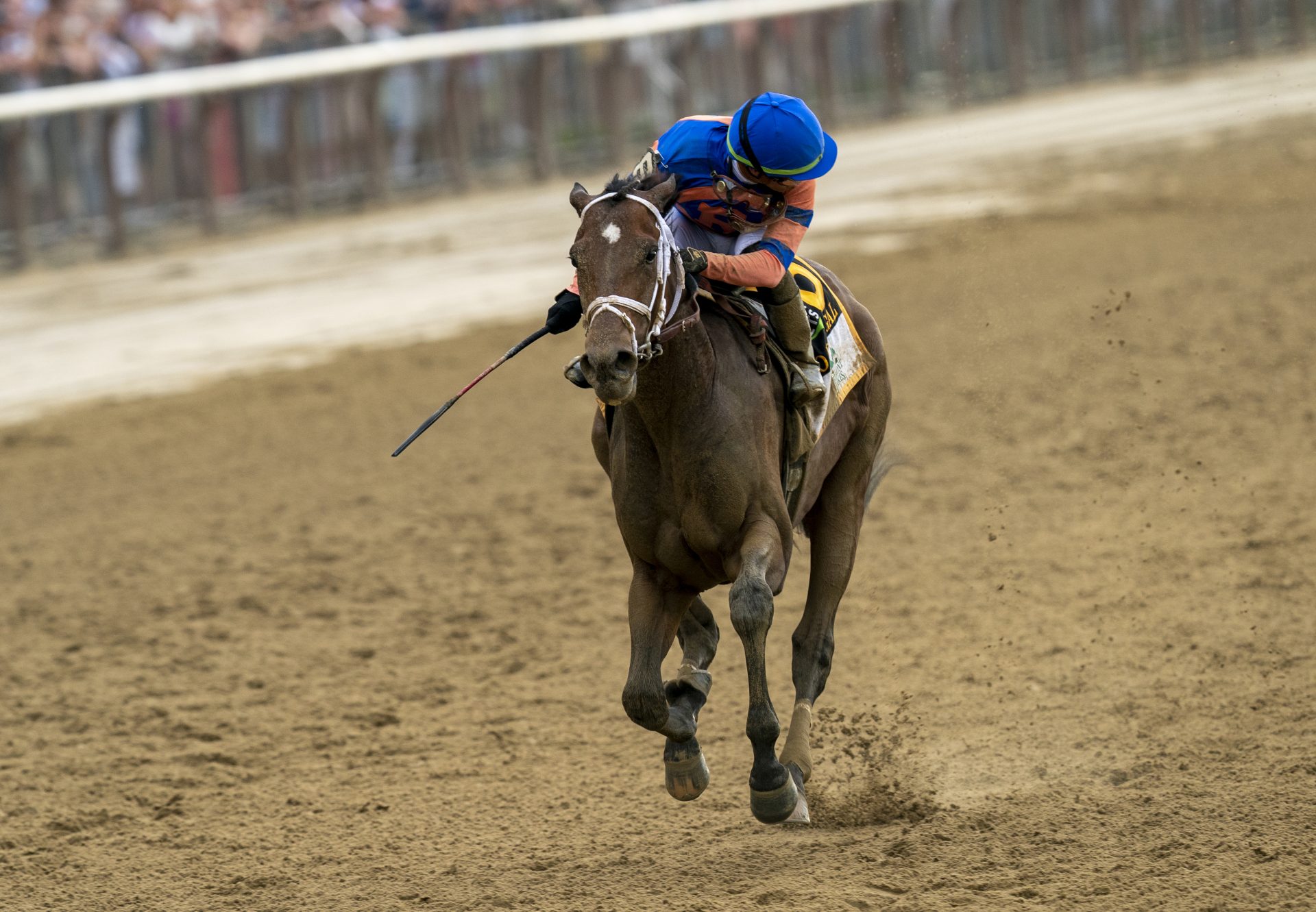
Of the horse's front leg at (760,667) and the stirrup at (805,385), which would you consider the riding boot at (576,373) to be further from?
the stirrup at (805,385)

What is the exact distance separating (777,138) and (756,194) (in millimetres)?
272

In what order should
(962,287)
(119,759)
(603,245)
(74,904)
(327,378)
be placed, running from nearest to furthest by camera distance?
(603,245), (74,904), (119,759), (327,378), (962,287)

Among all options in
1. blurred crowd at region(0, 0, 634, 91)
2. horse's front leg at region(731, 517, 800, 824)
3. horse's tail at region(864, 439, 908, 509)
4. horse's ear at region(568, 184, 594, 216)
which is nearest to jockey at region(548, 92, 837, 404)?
horse's ear at region(568, 184, 594, 216)

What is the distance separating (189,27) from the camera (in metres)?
16.1

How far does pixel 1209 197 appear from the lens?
617 inches

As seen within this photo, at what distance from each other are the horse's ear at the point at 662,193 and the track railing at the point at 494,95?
463 inches

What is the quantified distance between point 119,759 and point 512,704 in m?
1.52

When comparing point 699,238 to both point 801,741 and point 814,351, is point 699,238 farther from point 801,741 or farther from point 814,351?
point 801,741

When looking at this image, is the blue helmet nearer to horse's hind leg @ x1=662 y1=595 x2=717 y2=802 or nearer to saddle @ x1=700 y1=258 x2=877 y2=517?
saddle @ x1=700 y1=258 x2=877 y2=517

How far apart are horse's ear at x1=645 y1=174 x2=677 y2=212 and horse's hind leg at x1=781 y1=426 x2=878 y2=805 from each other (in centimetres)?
→ 165

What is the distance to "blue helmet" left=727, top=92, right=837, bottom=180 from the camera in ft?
15.7

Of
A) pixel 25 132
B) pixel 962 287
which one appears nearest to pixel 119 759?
pixel 962 287

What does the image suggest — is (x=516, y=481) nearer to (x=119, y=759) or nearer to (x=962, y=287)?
(x=119, y=759)

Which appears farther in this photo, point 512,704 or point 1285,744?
point 512,704
